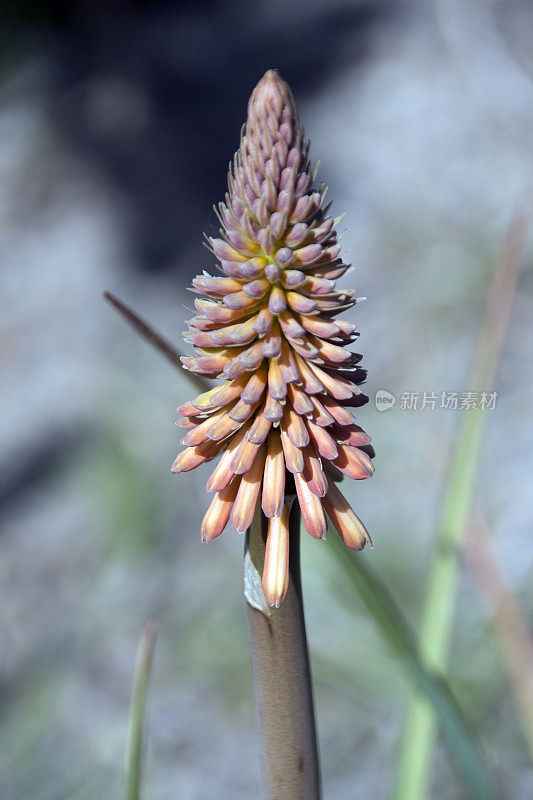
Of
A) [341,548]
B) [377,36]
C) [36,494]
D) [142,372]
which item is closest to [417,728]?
[341,548]

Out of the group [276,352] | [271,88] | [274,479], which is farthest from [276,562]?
[271,88]

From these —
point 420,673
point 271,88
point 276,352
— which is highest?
point 271,88

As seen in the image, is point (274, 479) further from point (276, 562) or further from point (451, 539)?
point (451, 539)

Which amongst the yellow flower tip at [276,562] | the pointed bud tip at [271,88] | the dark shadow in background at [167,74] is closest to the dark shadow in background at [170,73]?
the dark shadow in background at [167,74]

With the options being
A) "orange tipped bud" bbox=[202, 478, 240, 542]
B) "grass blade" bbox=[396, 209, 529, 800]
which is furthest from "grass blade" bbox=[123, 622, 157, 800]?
"grass blade" bbox=[396, 209, 529, 800]

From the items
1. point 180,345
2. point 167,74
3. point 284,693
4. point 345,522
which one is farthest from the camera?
point 167,74

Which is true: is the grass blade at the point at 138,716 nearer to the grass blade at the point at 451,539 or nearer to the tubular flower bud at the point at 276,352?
the tubular flower bud at the point at 276,352

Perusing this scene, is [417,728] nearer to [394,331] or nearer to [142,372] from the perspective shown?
[394,331]
